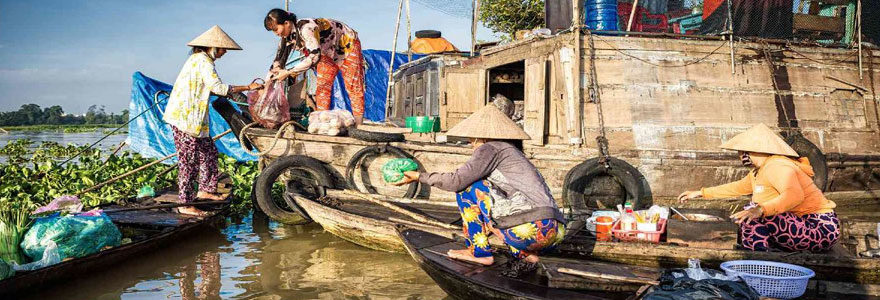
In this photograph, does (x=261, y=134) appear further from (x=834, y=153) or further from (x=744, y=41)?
(x=834, y=153)

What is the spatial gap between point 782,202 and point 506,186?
1680 mm

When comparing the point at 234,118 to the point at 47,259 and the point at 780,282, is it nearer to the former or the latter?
the point at 47,259

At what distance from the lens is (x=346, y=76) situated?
780cm

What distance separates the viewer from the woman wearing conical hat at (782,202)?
388 cm

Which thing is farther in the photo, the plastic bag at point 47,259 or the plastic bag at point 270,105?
the plastic bag at point 270,105

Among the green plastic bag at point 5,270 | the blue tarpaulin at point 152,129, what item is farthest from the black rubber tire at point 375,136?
the blue tarpaulin at point 152,129

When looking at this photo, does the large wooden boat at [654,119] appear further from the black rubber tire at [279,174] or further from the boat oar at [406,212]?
the boat oar at [406,212]

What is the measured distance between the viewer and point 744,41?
24.5 ft

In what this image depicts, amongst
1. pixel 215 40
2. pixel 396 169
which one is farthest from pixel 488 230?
pixel 215 40

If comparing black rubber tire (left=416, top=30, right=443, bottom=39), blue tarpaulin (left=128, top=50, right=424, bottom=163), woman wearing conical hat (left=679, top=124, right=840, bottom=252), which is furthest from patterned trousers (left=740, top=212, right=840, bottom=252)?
black rubber tire (left=416, top=30, right=443, bottom=39)

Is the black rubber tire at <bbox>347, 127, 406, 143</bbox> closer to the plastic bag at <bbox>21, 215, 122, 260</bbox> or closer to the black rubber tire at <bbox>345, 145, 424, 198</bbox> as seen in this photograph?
the black rubber tire at <bbox>345, 145, 424, 198</bbox>

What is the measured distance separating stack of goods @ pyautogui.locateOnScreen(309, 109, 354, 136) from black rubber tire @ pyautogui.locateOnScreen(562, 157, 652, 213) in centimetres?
255

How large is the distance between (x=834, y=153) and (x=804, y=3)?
1.95m

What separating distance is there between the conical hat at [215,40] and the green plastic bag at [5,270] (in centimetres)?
288
